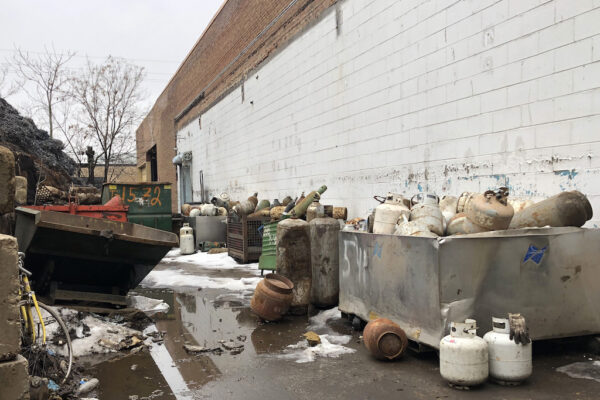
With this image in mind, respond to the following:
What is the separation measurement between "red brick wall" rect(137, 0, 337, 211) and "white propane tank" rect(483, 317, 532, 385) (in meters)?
8.55

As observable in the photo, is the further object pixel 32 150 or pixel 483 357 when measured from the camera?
pixel 32 150

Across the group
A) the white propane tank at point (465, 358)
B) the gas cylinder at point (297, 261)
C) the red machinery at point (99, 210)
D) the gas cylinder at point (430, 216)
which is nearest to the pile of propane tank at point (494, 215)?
the gas cylinder at point (430, 216)

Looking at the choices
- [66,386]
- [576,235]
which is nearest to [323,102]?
[576,235]

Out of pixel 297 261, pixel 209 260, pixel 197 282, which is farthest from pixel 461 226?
pixel 209 260

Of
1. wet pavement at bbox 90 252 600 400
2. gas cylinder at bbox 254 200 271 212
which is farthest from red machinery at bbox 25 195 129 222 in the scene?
wet pavement at bbox 90 252 600 400

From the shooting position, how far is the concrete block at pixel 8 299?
110 inches

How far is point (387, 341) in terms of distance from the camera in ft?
15.6

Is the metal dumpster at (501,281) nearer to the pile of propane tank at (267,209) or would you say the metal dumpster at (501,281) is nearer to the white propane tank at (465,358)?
the white propane tank at (465,358)

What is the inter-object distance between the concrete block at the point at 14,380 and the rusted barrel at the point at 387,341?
2.99m

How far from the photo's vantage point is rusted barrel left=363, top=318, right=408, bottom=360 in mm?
4762

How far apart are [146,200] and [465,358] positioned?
12164 millimetres

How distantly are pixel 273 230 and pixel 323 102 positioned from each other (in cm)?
337

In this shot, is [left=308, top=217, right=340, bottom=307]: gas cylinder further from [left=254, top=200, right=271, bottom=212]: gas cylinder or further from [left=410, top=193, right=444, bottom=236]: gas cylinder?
[left=254, top=200, right=271, bottom=212]: gas cylinder

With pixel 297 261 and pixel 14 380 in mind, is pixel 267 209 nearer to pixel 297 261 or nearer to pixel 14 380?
pixel 297 261
